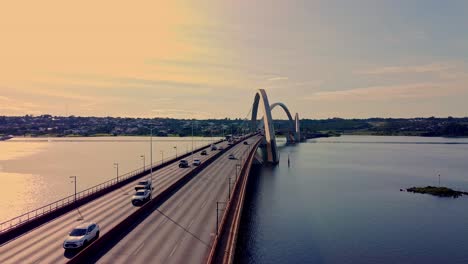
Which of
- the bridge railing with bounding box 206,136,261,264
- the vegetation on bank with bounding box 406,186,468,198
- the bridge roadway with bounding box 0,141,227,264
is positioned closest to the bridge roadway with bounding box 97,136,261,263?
the bridge railing with bounding box 206,136,261,264

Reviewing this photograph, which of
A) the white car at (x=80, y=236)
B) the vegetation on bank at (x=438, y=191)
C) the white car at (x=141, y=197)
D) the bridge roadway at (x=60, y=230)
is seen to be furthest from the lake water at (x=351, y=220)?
the white car at (x=80, y=236)

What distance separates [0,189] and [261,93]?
111852 mm

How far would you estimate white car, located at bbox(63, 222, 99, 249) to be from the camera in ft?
91.3

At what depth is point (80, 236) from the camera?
94.2ft

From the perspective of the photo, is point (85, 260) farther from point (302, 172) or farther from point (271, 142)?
point (271, 142)

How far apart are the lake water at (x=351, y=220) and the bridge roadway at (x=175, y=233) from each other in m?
6.18

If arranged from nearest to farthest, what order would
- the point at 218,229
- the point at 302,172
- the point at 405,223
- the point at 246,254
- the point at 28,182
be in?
the point at 218,229, the point at 246,254, the point at 405,223, the point at 28,182, the point at 302,172

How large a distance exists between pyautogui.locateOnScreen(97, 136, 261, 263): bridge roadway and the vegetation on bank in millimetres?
47782

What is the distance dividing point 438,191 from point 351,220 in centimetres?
3309

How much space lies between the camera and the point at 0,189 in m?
78.5

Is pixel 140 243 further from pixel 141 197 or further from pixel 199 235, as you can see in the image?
pixel 141 197

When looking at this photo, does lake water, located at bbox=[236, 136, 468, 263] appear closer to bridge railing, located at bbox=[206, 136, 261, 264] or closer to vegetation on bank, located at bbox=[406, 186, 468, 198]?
vegetation on bank, located at bbox=[406, 186, 468, 198]

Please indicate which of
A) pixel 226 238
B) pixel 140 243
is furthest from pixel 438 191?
pixel 140 243

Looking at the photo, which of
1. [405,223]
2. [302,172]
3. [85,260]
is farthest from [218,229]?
[302,172]
